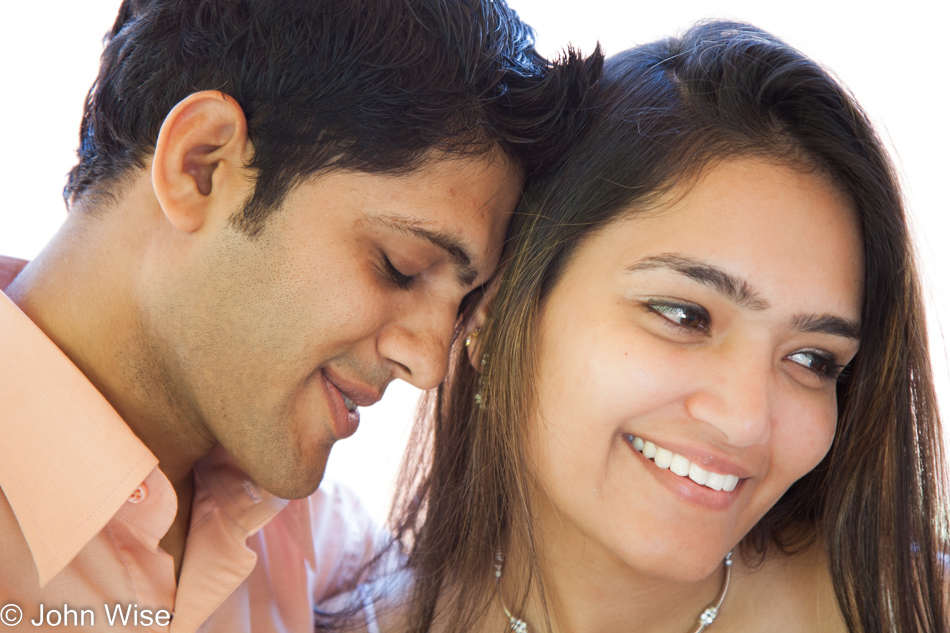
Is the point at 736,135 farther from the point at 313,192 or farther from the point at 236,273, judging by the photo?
the point at 236,273

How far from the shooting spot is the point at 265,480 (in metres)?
1.62

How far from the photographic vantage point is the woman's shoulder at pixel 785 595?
1.77m

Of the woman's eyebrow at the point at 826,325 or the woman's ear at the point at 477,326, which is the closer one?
the woman's eyebrow at the point at 826,325

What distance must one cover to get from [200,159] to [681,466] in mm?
1086

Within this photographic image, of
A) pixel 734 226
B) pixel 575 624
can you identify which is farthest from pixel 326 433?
pixel 734 226

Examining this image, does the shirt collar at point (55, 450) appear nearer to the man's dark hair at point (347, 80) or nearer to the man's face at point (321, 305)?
the man's face at point (321, 305)

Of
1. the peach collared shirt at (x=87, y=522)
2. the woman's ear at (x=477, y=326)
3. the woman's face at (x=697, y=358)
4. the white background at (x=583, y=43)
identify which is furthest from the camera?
the white background at (x=583, y=43)

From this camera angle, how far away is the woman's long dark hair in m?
1.59

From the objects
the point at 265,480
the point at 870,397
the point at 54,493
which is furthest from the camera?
the point at 870,397

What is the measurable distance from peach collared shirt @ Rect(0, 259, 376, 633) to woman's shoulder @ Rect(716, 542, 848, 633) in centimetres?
108

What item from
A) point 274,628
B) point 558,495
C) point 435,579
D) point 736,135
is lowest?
point 274,628

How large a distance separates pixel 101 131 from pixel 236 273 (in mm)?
489

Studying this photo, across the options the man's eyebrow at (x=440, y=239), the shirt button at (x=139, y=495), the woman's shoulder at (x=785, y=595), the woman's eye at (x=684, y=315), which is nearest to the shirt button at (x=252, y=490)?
the shirt button at (x=139, y=495)

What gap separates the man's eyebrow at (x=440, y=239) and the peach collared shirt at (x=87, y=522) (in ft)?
2.00
